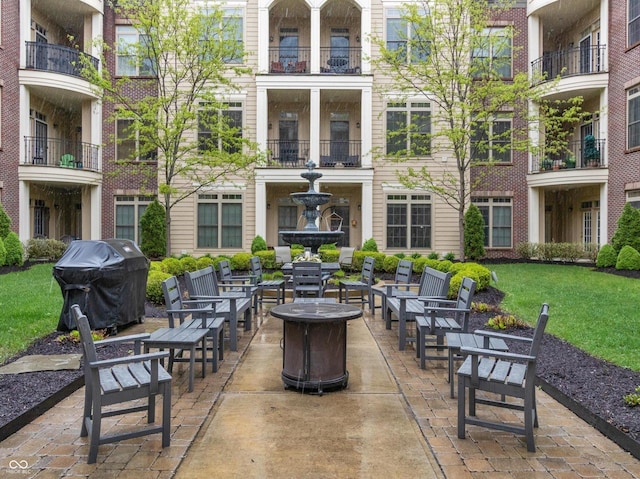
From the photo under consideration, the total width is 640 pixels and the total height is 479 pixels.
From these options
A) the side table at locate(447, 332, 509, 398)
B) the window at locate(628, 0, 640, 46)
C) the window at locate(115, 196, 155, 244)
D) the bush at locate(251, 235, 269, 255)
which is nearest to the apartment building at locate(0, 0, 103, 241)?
the window at locate(115, 196, 155, 244)

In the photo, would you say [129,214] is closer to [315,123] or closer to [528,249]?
[315,123]

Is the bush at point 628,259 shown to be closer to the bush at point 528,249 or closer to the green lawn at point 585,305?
the green lawn at point 585,305

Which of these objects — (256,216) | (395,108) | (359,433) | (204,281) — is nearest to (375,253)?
(256,216)

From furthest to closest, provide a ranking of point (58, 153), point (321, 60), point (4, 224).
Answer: point (58, 153) → point (321, 60) → point (4, 224)

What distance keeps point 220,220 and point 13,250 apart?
772cm

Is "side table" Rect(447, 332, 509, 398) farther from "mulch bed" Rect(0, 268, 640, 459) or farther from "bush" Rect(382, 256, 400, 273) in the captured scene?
"bush" Rect(382, 256, 400, 273)

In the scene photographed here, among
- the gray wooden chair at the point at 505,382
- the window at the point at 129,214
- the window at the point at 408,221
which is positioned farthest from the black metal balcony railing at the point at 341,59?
the gray wooden chair at the point at 505,382

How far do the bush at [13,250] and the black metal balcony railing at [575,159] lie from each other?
19.6 meters

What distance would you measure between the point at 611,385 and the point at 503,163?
18.1m

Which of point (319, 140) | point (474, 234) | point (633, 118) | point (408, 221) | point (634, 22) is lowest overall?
point (474, 234)

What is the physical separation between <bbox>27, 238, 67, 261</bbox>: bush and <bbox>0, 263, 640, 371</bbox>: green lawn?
2.39 meters

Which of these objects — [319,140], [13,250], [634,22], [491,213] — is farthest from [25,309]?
[634,22]

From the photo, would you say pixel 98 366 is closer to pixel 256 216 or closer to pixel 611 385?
pixel 611 385

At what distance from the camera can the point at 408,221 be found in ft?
71.1
